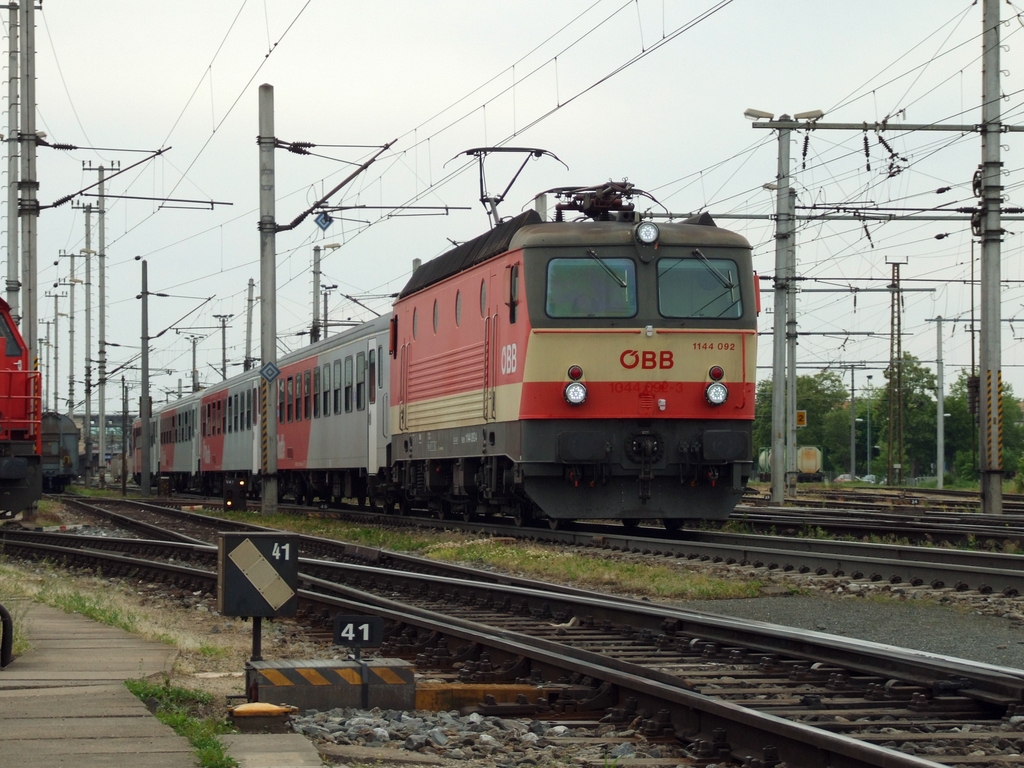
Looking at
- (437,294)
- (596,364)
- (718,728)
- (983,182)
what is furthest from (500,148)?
(718,728)

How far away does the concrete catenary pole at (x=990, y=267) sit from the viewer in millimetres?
21594

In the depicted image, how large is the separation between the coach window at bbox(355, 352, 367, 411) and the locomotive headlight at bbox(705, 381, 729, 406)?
9580 millimetres

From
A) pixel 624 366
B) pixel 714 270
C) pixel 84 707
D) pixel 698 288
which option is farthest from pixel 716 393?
pixel 84 707

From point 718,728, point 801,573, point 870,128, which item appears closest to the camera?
point 718,728

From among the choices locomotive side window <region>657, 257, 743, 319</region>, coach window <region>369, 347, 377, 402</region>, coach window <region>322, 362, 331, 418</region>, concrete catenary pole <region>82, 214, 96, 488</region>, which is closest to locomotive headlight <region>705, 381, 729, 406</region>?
locomotive side window <region>657, 257, 743, 319</region>

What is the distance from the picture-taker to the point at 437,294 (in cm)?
2002

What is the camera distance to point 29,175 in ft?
87.5

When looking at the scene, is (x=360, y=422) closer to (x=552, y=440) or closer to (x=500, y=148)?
(x=500, y=148)

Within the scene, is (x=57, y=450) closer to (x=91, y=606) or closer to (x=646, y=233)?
(x=646, y=233)

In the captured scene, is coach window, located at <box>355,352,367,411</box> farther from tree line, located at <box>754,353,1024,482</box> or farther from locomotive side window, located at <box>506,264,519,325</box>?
tree line, located at <box>754,353,1024,482</box>

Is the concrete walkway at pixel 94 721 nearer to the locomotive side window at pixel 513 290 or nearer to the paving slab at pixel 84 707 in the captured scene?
the paving slab at pixel 84 707

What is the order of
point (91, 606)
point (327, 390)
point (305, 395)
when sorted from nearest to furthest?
point (91, 606) < point (327, 390) < point (305, 395)

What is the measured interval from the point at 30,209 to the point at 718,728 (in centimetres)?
2342

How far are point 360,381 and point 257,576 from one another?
17.9 meters
